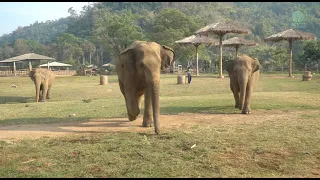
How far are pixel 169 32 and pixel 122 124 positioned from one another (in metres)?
43.5

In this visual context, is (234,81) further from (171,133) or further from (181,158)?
(181,158)

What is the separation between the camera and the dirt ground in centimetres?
827

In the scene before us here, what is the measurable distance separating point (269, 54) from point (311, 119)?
60.0 meters

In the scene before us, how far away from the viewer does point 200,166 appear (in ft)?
17.8

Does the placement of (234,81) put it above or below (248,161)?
above

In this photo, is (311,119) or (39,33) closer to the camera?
(311,119)

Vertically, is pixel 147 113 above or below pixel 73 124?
above

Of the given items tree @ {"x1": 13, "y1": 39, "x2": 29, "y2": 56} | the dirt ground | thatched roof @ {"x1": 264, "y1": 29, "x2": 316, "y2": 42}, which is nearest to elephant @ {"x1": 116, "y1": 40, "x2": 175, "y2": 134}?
the dirt ground

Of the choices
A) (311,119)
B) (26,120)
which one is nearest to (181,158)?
(311,119)

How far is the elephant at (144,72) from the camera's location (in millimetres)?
7820

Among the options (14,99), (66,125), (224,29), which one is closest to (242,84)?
(66,125)

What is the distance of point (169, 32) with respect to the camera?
51.9m

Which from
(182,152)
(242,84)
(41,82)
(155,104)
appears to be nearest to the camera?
(182,152)

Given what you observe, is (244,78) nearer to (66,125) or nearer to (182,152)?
(66,125)
